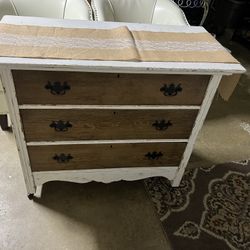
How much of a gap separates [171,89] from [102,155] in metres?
0.44

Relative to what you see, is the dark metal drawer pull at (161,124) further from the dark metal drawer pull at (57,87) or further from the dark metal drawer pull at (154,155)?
the dark metal drawer pull at (57,87)

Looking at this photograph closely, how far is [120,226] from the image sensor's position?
1.31 meters

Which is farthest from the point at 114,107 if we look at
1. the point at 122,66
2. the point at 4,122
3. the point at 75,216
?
the point at 4,122

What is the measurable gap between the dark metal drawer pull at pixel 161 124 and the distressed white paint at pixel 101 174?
268 mm

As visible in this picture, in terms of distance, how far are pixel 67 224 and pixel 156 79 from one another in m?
0.82

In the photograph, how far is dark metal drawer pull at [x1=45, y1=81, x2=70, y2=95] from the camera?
944 millimetres

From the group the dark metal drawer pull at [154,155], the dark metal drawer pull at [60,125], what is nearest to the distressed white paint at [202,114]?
the dark metal drawer pull at [154,155]

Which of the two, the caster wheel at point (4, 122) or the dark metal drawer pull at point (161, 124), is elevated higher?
the dark metal drawer pull at point (161, 124)

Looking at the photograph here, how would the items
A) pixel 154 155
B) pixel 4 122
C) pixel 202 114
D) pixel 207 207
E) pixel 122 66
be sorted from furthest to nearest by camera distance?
pixel 4 122 → pixel 207 207 → pixel 154 155 → pixel 202 114 → pixel 122 66

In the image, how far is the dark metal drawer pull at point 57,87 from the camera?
94cm

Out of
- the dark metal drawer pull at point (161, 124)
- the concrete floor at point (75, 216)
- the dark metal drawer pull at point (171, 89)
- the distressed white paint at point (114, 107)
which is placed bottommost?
the concrete floor at point (75, 216)

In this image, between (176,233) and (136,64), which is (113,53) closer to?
(136,64)

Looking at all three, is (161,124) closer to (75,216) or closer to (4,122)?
(75,216)

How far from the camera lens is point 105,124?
1105 millimetres
